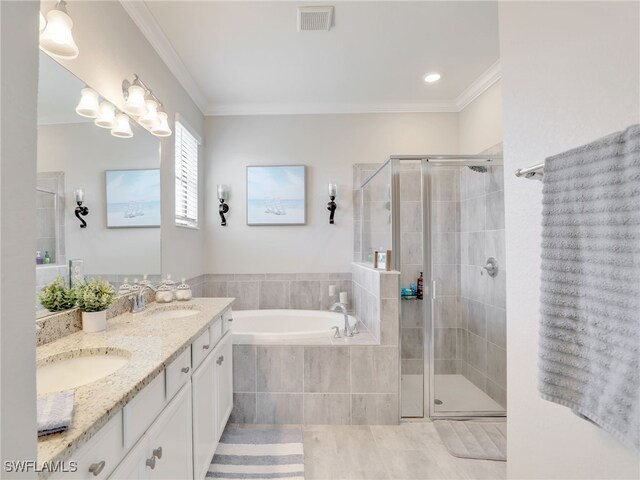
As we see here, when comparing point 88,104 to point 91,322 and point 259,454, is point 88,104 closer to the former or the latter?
point 91,322

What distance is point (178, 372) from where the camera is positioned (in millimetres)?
1188

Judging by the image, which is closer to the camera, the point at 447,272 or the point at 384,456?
the point at 384,456

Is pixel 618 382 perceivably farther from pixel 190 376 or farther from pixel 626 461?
pixel 190 376

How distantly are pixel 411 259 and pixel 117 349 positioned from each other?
6.29 feet

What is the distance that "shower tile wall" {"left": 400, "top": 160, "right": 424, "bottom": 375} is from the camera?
89.5 inches

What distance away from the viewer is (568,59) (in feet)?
2.65

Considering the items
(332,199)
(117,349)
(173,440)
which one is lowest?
(173,440)

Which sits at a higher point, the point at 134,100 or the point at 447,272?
the point at 134,100

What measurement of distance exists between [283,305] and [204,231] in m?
1.15

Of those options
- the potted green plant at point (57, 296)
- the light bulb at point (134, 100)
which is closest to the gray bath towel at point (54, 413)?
the potted green plant at point (57, 296)

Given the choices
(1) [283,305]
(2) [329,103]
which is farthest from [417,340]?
(2) [329,103]

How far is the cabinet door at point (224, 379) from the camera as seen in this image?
175cm

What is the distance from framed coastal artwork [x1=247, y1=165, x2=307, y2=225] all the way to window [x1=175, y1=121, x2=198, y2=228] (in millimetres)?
529

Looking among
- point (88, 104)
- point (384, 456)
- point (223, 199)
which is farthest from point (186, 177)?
point (384, 456)
